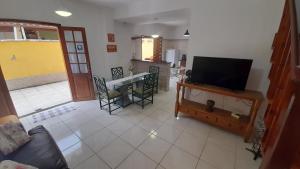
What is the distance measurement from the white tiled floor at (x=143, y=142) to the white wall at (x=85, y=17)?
1.83 metres

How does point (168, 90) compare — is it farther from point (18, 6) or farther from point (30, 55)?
point (30, 55)

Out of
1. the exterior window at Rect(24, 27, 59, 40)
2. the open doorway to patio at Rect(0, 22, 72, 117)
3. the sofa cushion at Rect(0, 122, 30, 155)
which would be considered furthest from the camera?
the exterior window at Rect(24, 27, 59, 40)

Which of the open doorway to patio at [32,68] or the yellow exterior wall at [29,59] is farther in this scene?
the yellow exterior wall at [29,59]

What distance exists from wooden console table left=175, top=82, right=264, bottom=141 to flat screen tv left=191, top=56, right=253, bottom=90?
12cm

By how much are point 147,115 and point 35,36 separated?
6449 millimetres

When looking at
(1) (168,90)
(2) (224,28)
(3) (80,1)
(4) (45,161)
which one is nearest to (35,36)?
(3) (80,1)

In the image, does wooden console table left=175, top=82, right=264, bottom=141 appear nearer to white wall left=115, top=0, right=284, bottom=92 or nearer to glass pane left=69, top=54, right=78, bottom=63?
white wall left=115, top=0, right=284, bottom=92

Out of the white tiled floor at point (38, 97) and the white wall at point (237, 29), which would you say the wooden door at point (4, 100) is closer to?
the white tiled floor at point (38, 97)

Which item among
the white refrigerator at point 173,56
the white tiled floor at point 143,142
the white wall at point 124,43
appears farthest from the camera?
the white refrigerator at point 173,56

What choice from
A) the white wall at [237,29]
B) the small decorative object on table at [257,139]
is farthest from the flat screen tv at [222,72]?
the small decorative object on table at [257,139]

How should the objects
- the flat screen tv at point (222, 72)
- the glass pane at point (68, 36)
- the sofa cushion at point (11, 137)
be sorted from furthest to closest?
1. the glass pane at point (68, 36)
2. the flat screen tv at point (222, 72)
3. the sofa cushion at point (11, 137)

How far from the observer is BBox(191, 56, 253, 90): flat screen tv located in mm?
2277

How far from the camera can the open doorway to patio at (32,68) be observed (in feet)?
14.0

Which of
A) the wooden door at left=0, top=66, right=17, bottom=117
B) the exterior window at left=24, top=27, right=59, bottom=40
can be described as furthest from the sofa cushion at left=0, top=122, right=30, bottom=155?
the exterior window at left=24, top=27, right=59, bottom=40
